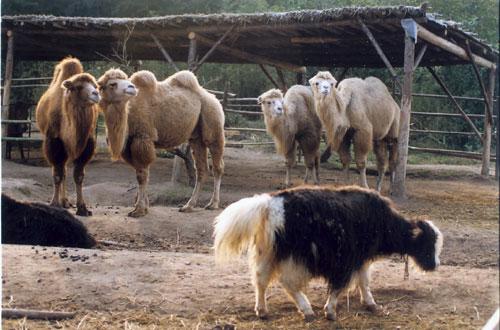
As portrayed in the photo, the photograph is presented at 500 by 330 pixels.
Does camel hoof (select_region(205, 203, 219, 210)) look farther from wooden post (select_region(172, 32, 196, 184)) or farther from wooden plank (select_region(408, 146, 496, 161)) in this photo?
wooden plank (select_region(408, 146, 496, 161))

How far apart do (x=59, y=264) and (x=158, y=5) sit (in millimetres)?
5690

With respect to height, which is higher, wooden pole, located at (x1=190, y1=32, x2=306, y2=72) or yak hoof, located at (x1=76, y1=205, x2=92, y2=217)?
wooden pole, located at (x1=190, y1=32, x2=306, y2=72)

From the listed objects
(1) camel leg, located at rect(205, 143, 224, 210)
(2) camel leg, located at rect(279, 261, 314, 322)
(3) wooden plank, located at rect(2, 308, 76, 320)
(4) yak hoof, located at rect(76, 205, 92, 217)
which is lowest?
(3) wooden plank, located at rect(2, 308, 76, 320)

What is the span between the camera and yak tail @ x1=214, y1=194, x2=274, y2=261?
361cm

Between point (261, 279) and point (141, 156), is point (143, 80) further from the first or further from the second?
point (261, 279)

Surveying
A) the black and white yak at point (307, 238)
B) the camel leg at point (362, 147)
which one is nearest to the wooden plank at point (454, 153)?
the camel leg at point (362, 147)

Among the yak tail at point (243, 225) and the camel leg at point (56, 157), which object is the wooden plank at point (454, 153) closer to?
the camel leg at point (56, 157)

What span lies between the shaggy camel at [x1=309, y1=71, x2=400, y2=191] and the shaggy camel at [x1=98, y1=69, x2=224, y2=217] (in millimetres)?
1247

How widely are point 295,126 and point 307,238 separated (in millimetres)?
4331

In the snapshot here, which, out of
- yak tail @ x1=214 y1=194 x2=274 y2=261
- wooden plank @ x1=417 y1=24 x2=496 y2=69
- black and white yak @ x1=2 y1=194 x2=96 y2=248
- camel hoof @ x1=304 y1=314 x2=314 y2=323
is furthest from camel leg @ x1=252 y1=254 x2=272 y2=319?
wooden plank @ x1=417 y1=24 x2=496 y2=69

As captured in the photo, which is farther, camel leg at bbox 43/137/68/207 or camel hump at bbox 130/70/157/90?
camel hump at bbox 130/70/157/90

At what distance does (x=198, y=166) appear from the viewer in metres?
7.44

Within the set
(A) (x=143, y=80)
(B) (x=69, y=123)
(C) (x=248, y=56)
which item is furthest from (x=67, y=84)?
(C) (x=248, y=56)

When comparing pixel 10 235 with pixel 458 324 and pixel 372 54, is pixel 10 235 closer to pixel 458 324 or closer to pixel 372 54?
pixel 458 324
